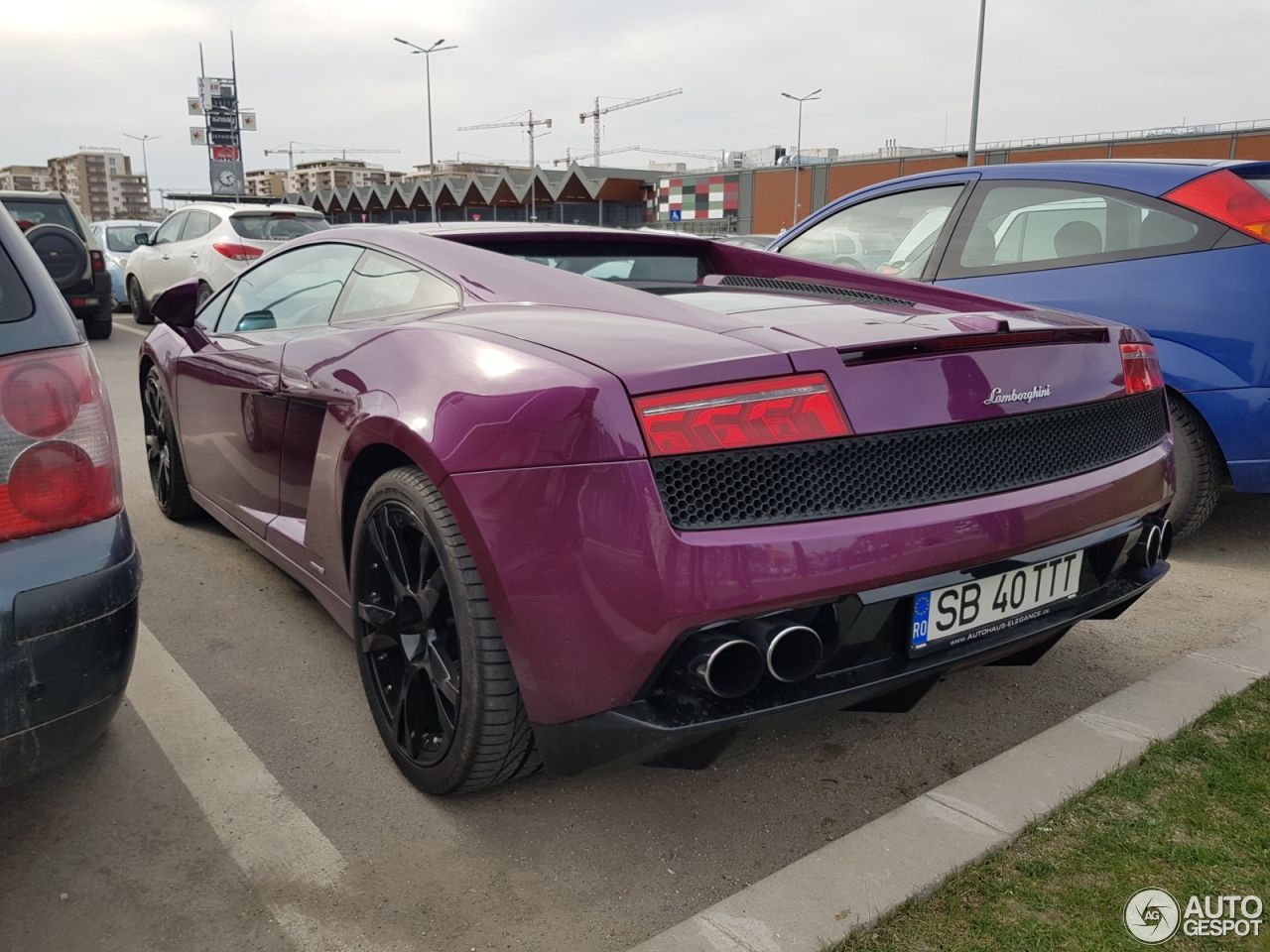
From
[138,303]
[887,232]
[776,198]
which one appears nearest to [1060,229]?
[887,232]

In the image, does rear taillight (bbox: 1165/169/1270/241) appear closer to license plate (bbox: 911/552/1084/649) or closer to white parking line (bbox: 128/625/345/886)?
license plate (bbox: 911/552/1084/649)

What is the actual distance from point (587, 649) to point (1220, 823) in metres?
1.34

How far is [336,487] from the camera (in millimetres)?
2477

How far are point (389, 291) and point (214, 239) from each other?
941 centimetres

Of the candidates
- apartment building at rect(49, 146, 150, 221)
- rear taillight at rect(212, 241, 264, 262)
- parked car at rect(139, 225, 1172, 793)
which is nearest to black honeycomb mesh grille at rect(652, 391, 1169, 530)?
parked car at rect(139, 225, 1172, 793)

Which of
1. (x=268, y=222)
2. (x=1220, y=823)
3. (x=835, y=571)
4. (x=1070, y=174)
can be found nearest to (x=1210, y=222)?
(x=1070, y=174)

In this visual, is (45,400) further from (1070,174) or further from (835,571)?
(1070,174)

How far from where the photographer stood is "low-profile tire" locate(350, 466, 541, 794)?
194 centimetres

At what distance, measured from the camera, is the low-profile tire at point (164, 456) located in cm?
407

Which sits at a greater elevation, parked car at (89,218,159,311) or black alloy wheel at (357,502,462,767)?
parked car at (89,218,159,311)

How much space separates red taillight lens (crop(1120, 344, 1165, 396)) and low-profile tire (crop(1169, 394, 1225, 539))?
1.38 m

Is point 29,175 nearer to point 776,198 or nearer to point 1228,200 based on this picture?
point 776,198

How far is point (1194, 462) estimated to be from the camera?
3820mm

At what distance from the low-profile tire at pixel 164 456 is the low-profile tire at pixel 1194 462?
3.76 metres
